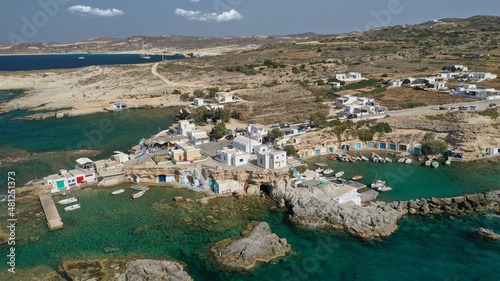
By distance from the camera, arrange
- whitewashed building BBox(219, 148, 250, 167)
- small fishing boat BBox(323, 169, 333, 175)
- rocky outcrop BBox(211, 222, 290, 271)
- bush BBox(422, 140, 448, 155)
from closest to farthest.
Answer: rocky outcrop BBox(211, 222, 290, 271)
whitewashed building BBox(219, 148, 250, 167)
small fishing boat BBox(323, 169, 333, 175)
bush BBox(422, 140, 448, 155)

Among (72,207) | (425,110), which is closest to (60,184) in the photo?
(72,207)

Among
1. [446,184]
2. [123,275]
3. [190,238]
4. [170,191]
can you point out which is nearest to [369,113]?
[446,184]

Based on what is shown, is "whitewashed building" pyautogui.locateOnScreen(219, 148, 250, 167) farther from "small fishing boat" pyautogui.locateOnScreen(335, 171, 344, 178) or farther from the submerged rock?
the submerged rock

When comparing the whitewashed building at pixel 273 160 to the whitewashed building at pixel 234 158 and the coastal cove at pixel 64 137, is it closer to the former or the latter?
the whitewashed building at pixel 234 158

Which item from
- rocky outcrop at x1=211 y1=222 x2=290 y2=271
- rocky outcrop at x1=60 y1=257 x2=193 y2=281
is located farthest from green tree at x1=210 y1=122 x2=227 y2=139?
rocky outcrop at x1=60 y1=257 x2=193 y2=281

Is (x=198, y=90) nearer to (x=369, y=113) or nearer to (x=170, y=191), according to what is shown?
(x=369, y=113)

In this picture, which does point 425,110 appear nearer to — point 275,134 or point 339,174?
point 339,174

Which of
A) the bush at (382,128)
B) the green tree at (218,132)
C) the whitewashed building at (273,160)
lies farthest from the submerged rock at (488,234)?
the green tree at (218,132)
